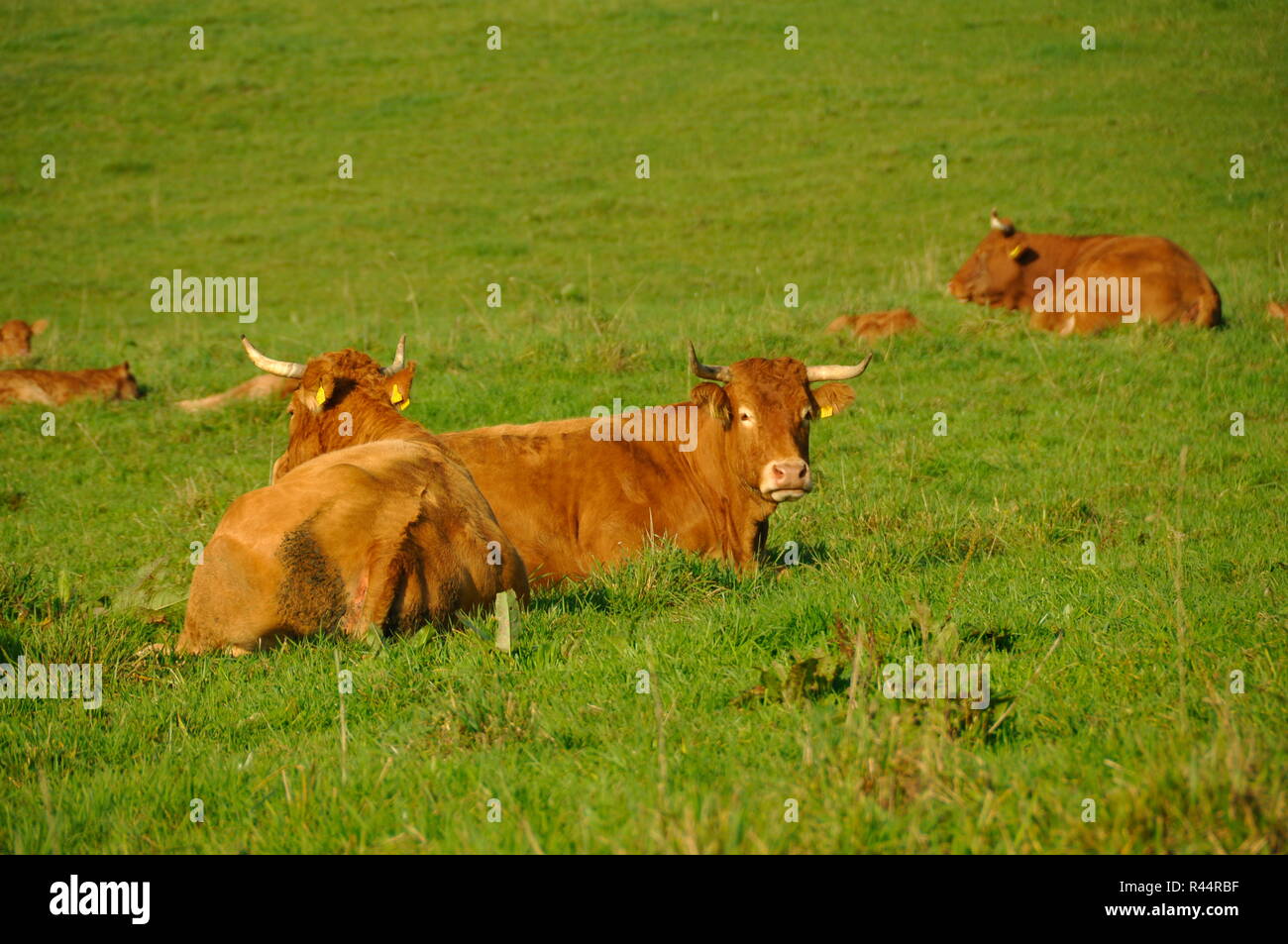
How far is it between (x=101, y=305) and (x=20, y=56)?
56.0 feet

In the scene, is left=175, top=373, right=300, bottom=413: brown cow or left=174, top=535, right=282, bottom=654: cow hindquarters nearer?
left=174, top=535, right=282, bottom=654: cow hindquarters

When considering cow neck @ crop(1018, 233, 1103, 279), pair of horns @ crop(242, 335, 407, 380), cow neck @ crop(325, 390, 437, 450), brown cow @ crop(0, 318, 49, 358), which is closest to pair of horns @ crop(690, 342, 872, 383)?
cow neck @ crop(325, 390, 437, 450)

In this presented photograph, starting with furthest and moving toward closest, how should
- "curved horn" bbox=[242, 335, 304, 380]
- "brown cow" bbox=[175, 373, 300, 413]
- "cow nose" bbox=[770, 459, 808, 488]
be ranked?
"brown cow" bbox=[175, 373, 300, 413], "curved horn" bbox=[242, 335, 304, 380], "cow nose" bbox=[770, 459, 808, 488]

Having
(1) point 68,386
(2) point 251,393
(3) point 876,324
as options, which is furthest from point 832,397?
(1) point 68,386

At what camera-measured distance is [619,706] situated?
15.5ft

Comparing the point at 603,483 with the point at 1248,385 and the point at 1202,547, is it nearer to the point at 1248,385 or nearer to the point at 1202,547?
the point at 1202,547

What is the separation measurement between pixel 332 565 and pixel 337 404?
7.13 ft

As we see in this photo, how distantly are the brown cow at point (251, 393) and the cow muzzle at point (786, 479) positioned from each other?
6574mm

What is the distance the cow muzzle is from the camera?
24.5 feet

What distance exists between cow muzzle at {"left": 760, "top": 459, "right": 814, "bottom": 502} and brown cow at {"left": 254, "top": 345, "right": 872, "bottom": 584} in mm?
69

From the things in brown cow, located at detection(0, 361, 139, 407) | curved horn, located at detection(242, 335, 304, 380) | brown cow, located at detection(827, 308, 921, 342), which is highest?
brown cow, located at detection(827, 308, 921, 342)

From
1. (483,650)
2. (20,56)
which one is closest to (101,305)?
(20,56)

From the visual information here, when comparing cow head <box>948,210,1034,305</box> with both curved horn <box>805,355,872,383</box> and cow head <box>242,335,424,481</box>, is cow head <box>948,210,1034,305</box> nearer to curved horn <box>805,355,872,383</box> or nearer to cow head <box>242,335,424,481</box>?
curved horn <box>805,355,872,383</box>
